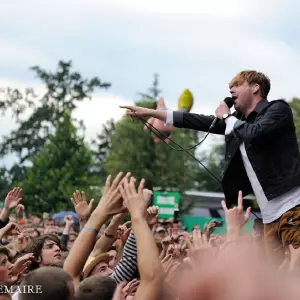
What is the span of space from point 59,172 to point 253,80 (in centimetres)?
2804

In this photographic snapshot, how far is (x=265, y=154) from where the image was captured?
5742mm

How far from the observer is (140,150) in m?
40.7

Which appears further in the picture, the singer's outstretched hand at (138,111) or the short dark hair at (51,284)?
the singer's outstretched hand at (138,111)

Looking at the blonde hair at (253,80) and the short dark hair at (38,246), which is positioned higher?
the blonde hair at (253,80)

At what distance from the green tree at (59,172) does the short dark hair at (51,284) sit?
28210 millimetres

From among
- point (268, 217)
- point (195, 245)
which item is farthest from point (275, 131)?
point (195, 245)

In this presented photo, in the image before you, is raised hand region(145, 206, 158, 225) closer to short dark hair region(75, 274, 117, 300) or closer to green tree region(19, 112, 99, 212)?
short dark hair region(75, 274, 117, 300)

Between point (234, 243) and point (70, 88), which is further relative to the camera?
point (70, 88)

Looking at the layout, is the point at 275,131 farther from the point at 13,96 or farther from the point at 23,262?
the point at 13,96

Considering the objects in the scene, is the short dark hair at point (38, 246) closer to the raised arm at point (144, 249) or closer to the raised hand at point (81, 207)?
the raised hand at point (81, 207)

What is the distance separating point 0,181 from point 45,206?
3554mm

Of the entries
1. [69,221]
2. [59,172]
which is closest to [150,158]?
[59,172]

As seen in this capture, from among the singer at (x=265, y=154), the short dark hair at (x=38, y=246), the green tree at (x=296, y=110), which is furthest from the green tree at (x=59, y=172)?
the singer at (x=265, y=154)

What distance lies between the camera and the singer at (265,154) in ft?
18.6
